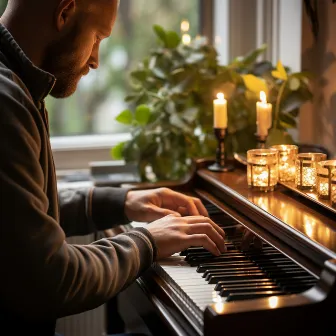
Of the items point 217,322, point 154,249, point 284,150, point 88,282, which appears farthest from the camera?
point 284,150

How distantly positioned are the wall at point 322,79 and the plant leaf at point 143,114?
544 millimetres

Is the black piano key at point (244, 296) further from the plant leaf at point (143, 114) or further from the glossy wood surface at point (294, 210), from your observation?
the plant leaf at point (143, 114)

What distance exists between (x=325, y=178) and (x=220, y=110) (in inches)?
22.5

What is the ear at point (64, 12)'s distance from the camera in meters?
1.49

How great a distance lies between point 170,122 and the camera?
2492 mm

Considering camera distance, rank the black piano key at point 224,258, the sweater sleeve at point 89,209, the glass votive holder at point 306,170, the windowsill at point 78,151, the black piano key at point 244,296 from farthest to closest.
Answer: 1. the windowsill at point 78,151
2. the sweater sleeve at point 89,209
3. the glass votive holder at point 306,170
4. the black piano key at point 224,258
5. the black piano key at point 244,296

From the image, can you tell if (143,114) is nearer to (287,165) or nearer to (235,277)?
(287,165)

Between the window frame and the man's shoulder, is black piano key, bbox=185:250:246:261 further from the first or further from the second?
the window frame

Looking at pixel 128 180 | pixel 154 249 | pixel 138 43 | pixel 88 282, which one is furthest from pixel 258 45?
pixel 88 282

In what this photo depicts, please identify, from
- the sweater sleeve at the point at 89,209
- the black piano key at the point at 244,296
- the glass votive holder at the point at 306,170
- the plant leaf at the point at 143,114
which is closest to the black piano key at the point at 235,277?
the black piano key at the point at 244,296

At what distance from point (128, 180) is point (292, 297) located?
4.91 ft

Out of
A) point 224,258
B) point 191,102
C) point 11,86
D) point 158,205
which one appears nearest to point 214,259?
point 224,258

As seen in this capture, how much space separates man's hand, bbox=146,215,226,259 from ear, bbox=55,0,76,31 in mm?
475

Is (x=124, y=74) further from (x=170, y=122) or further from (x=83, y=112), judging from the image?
(x=170, y=122)
